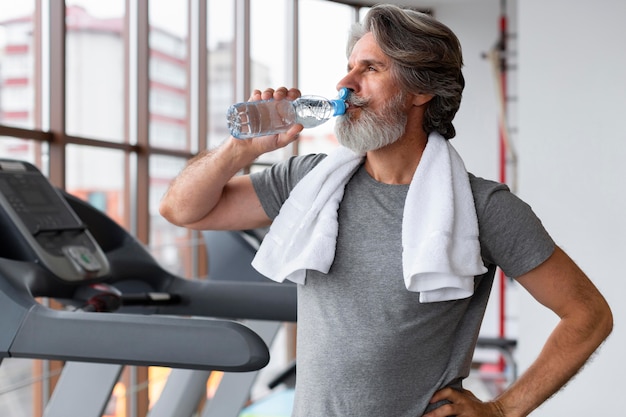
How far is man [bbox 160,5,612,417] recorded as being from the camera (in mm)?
1562

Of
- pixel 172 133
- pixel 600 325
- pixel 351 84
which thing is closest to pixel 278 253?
pixel 351 84

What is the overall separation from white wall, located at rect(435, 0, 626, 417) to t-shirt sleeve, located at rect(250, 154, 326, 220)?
2.44 m

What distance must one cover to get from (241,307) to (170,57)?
277 centimetres

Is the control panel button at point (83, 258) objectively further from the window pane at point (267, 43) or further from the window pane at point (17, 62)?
the window pane at point (267, 43)

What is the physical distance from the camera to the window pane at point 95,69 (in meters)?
3.90

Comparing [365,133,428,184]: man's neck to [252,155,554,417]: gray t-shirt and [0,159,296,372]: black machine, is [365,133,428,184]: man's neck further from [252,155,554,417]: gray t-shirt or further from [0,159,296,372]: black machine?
[0,159,296,372]: black machine

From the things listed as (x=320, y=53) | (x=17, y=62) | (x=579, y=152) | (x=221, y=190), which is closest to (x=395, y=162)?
(x=221, y=190)

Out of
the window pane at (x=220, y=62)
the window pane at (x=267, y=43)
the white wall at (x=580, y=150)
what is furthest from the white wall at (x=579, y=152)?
the window pane at (x=267, y=43)

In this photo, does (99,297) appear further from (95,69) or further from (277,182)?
(95,69)

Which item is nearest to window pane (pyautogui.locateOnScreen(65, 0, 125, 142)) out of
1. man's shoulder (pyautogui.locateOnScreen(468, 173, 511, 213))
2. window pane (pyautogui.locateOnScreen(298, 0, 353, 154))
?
window pane (pyautogui.locateOnScreen(298, 0, 353, 154))

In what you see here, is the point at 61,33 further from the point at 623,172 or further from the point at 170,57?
the point at 623,172

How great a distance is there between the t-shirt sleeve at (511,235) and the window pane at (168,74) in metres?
3.00

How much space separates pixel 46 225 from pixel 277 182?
20.5 inches

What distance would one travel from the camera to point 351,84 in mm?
1658
